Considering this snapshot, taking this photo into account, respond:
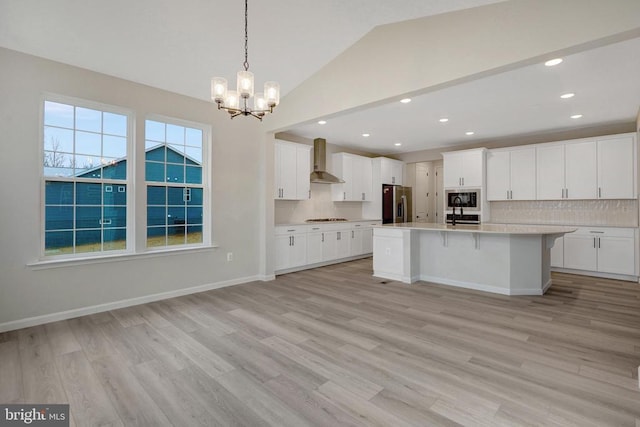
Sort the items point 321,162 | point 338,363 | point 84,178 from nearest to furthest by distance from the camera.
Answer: point 338,363 < point 84,178 < point 321,162

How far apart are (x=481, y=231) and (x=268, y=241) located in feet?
10.4

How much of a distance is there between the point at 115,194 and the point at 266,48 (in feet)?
8.31

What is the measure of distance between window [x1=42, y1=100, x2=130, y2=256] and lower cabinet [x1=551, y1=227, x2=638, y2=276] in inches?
281

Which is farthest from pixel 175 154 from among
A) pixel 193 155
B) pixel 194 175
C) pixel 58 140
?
pixel 58 140

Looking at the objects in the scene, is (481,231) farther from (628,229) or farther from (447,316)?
(628,229)

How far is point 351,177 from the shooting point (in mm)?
7258

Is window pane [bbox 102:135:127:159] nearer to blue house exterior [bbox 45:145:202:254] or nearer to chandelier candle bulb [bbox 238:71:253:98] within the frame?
blue house exterior [bbox 45:145:202:254]

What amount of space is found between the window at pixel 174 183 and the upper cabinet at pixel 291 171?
1522mm

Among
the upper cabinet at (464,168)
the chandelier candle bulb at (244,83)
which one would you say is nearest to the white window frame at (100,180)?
the chandelier candle bulb at (244,83)

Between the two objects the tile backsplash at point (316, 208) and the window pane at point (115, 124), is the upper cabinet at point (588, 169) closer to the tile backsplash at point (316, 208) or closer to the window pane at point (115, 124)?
the tile backsplash at point (316, 208)

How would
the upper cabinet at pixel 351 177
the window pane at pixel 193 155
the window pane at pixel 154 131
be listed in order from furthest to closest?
the upper cabinet at pixel 351 177 → the window pane at pixel 193 155 → the window pane at pixel 154 131

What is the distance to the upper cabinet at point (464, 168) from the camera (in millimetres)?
6461

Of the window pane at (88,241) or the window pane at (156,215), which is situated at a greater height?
the window pane at (156,215)

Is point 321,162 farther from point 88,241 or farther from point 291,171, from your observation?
point 88,241
